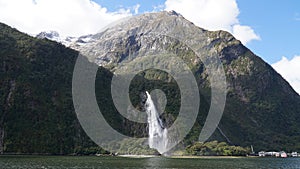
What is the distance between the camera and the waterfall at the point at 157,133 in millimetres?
176675

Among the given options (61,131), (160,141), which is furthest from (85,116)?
(160,141)

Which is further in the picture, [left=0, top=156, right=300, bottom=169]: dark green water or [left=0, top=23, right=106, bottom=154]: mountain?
[left=0, top=23, right=106, bottom=154]: mountain

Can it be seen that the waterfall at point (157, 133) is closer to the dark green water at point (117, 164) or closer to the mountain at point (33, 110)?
the mountain at point (33, 110)

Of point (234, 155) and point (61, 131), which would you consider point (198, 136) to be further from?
point (61, 131)

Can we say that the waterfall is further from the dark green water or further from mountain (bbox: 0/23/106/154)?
the dark green water

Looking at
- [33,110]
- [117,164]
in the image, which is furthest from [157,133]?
[117,164]

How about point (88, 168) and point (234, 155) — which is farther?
point (234, 155)

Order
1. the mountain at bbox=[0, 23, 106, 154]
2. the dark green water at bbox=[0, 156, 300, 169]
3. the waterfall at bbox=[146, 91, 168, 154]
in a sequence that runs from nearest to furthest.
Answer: the dark green water at bbox=[0, 156, 300, 169], the mountain at bbox=[0, 23, 106, 154], the waterfall at bbox=[146, 91, 168, 154]

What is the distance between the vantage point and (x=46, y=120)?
17638 centimetres

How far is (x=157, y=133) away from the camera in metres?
186

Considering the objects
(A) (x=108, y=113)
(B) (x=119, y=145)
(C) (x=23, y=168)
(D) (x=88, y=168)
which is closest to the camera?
(C) (x=23, y=168)

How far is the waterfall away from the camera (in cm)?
17668

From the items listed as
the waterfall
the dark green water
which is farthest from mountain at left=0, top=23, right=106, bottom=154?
the dark green water

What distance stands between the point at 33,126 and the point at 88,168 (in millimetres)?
101042
